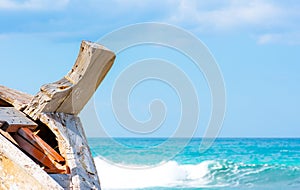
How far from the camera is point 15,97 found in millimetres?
4270

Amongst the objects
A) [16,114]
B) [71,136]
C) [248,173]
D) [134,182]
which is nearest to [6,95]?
[16,114]

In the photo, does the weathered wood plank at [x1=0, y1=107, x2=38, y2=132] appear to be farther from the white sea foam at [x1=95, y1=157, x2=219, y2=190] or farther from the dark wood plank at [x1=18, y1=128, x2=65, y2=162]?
the white sea foam at [x1=95, y1=157, x2=219, y2=190]

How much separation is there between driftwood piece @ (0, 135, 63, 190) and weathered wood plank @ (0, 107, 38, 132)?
1.32 ft

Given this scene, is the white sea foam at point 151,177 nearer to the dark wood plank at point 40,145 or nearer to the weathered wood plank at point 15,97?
the weathered wood plank at point 15,97

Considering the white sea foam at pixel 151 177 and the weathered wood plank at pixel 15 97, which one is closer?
the weathered wood plank at pixel 15 97

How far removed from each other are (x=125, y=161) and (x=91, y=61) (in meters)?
28.8

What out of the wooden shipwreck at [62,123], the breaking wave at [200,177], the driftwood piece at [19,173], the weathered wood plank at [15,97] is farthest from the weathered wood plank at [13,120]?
the breaking wave at [200,177]

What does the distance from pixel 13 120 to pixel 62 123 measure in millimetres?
327

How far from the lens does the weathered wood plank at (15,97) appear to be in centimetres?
411

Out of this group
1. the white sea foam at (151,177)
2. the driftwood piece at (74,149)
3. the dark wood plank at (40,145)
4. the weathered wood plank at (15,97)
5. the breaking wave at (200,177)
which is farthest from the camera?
the white sea foam at (151,177)

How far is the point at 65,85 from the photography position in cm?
398

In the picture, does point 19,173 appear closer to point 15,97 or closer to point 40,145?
point 40,145

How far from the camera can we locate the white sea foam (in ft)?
76.0

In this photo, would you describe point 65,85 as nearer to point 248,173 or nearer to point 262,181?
point 262,181
